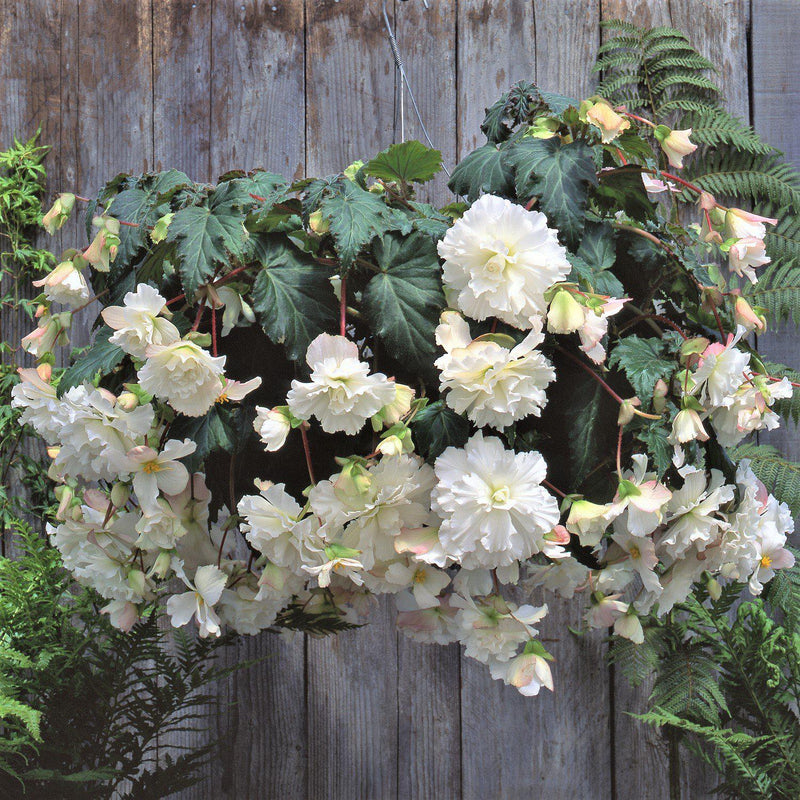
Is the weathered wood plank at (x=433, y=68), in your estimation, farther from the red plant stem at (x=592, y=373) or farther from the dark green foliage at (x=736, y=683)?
the dark green foliage at (x=736, y=683)

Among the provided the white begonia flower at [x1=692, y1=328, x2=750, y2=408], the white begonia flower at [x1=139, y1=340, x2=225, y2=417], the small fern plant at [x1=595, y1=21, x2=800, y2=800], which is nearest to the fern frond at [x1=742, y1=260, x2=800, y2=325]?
the small fern plant at [x1=595, y1=21, x2=800, y2=800]

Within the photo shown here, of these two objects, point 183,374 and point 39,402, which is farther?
point 39,402

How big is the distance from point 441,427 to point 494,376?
0.10 meters

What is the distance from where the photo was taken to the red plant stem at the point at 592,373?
0.80 m

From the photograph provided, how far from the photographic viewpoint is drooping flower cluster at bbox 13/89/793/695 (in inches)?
28.7

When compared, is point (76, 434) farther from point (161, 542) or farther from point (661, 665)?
point (661, 665)

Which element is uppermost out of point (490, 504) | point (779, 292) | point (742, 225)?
point (779, 292)

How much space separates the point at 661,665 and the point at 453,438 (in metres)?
0.81

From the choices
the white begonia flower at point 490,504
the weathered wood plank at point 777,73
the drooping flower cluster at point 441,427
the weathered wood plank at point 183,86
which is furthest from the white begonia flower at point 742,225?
the weathered wood plank at point 183,86

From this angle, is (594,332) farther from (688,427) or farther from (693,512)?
(693,512)

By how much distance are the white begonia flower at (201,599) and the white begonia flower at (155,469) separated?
0.10 metres

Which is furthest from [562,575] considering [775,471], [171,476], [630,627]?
[775,471]

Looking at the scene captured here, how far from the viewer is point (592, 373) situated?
0.82 m

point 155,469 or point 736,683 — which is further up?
point 155,469
